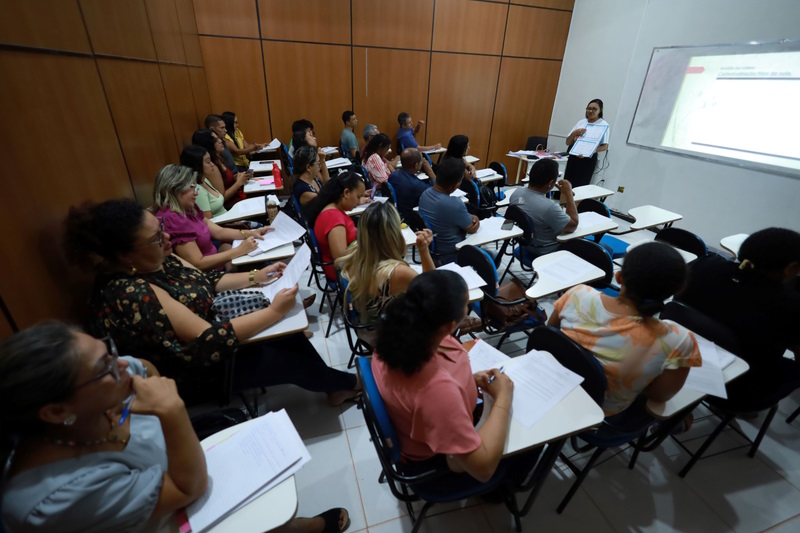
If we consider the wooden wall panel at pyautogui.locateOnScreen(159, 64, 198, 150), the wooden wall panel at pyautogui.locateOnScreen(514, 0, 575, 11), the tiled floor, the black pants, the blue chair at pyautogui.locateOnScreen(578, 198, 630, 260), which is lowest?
the tiled floor

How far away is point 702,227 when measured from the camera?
4.76 metres

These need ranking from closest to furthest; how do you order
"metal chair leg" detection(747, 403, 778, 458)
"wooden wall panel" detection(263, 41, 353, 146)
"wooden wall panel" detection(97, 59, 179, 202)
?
"metal chair leg" detection(747, 403, 778, 458) → "wooden wall panel" detection(97, 59, 179, 202) → "wooden wall panel" detection(263, 41, 353, 146)

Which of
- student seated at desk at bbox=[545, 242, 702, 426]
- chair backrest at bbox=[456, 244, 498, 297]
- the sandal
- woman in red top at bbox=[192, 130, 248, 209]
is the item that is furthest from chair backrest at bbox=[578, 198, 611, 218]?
woman in red top at bbox=[192, 130, 248, 209]

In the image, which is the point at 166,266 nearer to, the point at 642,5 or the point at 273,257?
the point at 273,257

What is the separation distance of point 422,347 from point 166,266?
143 centimetres

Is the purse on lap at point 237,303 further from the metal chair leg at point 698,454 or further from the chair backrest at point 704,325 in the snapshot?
the metal chair leg at point 698,454

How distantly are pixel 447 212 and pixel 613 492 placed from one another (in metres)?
2.09

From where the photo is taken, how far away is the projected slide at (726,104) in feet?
12.7

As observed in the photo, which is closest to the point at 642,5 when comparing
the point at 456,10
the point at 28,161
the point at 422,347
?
the point at 456,10

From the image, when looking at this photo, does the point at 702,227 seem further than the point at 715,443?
Yes

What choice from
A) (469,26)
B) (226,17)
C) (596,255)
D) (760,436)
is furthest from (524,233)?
(226,17)

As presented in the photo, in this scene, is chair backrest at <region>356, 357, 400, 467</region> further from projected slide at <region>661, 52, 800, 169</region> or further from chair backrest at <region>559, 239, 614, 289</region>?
projected slide at <region>661, 52, 800, 169</region>

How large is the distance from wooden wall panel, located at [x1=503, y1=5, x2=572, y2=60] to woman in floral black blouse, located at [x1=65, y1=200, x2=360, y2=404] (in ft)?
22.8

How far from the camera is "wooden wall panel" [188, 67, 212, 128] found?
15.0 ft
